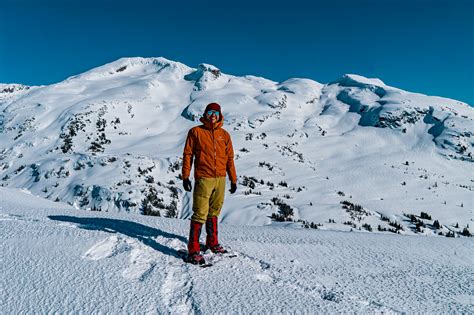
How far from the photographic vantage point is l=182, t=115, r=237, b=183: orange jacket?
11.8 feet

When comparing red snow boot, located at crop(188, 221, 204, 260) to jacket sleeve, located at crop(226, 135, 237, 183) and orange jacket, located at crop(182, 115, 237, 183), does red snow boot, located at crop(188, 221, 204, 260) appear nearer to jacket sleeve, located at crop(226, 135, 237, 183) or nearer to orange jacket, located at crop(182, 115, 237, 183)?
orange jacket, located at crop(182, 115, 237, 183)

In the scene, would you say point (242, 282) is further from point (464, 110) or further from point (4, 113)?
point (4, 113)

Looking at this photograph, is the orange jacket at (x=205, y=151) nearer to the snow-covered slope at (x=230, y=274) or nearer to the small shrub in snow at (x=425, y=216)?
the snow-covered slope at (x=230, y=274)

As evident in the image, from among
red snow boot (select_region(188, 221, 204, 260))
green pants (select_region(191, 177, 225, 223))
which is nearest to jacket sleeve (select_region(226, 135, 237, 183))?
green pants (select_region(191, 177, 225, 223))

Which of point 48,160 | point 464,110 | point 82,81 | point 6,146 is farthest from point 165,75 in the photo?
point 464,110

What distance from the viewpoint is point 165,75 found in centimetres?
4841

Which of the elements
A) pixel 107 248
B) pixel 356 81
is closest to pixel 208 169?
pixel 107 248

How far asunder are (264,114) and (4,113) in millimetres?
28956

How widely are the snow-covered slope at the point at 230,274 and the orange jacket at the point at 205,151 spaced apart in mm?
945

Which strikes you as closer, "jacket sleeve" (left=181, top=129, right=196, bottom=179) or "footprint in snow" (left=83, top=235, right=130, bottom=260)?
"footprint in snow" (left=83, top=235, right=130, bottom=260)

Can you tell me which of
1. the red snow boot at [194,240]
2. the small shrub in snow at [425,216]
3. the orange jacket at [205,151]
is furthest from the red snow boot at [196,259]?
the small shrub in snow at [425,216]

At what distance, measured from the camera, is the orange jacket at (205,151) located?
141 inches

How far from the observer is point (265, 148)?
85.3ft

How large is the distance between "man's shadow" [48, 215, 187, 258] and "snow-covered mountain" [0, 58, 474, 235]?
557 cm
